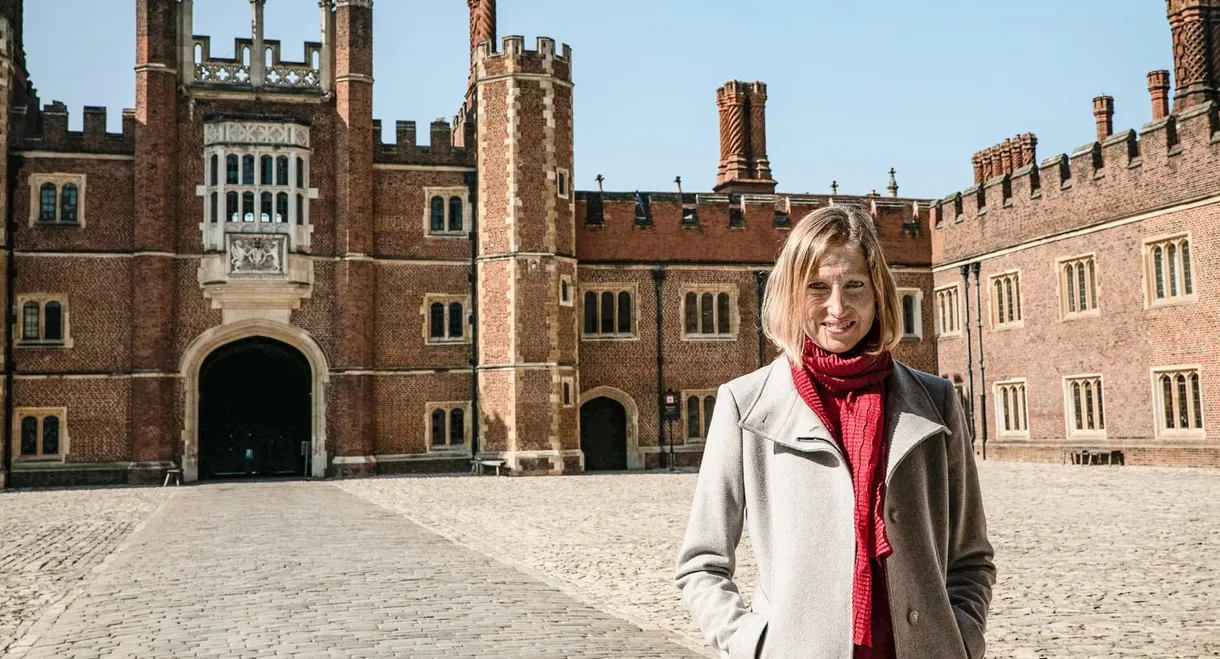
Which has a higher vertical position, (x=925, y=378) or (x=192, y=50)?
(x=192, y=50)

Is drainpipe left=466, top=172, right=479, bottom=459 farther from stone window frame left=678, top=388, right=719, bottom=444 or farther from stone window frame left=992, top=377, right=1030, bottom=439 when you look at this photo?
stone window frame left=992, top=377, right=1030, bottom=439

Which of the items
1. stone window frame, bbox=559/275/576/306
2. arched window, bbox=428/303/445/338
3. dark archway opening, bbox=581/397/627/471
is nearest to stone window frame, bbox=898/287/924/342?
dark archway opening, bbox=581/397/627/471

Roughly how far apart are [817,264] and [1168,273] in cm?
2276

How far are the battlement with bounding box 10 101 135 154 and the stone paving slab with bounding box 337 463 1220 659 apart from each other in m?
9.87

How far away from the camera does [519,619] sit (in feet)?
24.4

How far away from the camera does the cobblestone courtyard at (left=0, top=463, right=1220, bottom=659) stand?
672cm

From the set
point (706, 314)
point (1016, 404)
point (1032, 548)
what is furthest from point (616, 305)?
point (1032, 548)

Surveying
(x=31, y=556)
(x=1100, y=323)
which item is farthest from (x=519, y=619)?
(x=1100, y=323)

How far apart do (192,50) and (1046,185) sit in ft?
62.2

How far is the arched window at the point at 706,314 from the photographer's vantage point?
97.1 feet

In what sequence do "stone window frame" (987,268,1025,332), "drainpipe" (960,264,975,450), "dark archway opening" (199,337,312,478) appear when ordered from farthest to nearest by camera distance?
"drainpipe" (960,264,975,450)
"stone window frame" (987,268,1025,332)
"dark archway opening" (199,337,312,478)

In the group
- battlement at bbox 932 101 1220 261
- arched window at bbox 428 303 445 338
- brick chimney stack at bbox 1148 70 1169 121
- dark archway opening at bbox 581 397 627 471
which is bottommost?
dark archway opening at bbox 581 397 627 471

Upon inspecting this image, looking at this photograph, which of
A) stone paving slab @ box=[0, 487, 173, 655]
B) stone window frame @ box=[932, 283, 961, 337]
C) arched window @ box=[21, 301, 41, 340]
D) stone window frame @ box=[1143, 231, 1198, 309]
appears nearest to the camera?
stone paving slab @ box=[0, 487, 173, 655]

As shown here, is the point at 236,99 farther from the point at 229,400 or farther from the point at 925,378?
the point at 925,378
